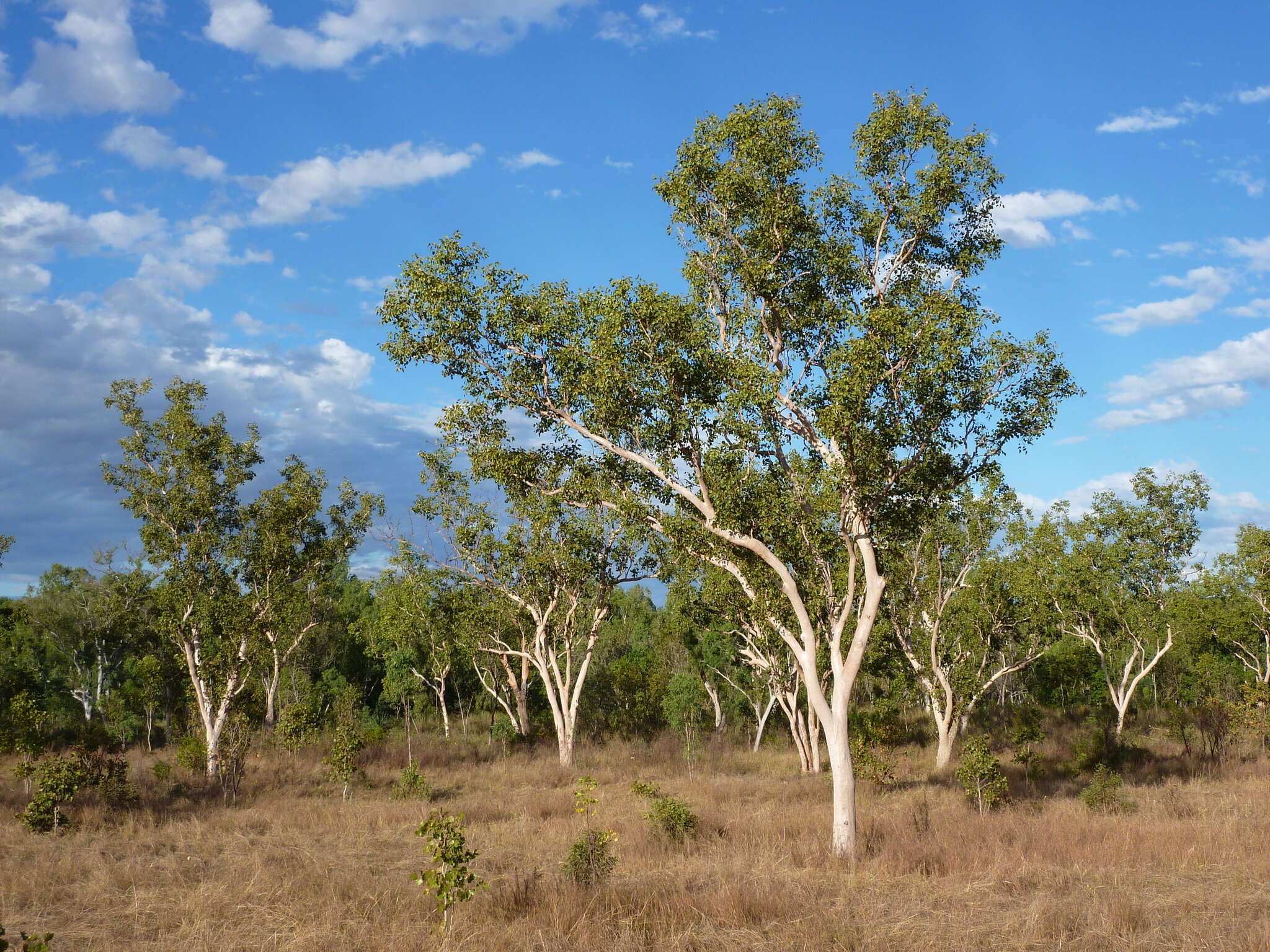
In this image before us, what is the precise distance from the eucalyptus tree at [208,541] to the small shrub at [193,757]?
4.05 ft

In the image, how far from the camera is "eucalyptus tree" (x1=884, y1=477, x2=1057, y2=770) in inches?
1155

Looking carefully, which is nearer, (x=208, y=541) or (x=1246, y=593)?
(x=208, y=541)

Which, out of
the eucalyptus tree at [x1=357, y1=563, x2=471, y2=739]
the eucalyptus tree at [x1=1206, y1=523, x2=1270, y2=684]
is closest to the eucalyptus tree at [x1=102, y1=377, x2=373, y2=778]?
the eucalyptus tree at [x1=357, y1=563, x2=471, y2=739]

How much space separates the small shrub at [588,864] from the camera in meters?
10.6

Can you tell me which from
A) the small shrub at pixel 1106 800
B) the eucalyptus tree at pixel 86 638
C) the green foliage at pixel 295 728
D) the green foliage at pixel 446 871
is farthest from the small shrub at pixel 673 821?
the eucalyptus tree at pixel 86 638

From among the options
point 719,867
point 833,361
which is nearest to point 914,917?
point 719,867

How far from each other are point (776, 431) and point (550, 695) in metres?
19.0

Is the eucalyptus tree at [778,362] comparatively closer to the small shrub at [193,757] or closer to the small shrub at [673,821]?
the small shrub at [673,821]

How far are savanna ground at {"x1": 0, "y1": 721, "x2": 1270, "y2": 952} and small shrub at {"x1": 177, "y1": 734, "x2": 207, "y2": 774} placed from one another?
227cm

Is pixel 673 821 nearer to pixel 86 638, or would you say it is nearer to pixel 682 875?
pixel 682 875

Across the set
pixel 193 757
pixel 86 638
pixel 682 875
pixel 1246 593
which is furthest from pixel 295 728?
pixel 1246 593

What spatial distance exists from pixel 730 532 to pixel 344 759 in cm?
1305

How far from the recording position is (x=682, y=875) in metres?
11.6

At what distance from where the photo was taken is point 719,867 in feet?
39.6
